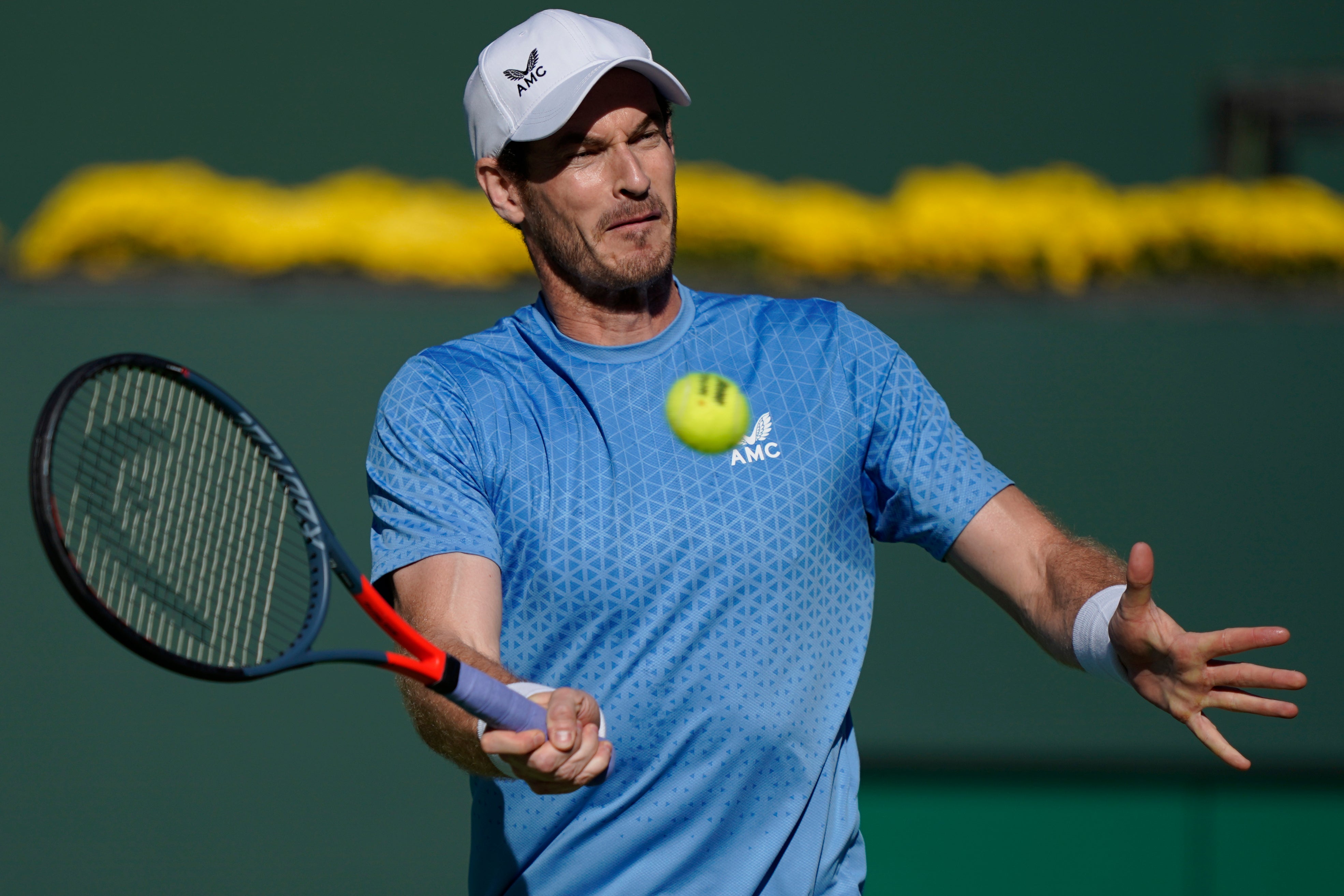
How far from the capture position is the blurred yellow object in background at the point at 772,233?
4418 millimetres

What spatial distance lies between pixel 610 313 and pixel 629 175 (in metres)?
0.25

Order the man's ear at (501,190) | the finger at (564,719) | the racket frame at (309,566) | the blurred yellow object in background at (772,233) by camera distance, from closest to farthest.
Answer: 1. the racket frame at (309,566)
2. the finger at (564,719)
3. the man's ear at (501,190)
4. the blurred yellow object in background at (772,233)

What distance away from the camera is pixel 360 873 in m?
4.20

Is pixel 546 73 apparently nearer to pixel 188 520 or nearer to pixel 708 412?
pixel 708 412

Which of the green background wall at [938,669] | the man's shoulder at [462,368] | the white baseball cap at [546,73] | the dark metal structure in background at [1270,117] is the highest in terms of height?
the dark metal structure in background at [1270,117]

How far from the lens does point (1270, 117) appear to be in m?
5.77

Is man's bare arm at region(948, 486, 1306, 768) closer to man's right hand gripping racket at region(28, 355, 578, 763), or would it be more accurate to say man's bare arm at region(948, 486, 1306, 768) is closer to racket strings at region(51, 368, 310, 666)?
man's right hand gripping racket at region(28, 355, 578, 763)

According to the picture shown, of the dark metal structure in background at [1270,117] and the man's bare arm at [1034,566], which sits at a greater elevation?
the dark metal structure in background at [1270,117]

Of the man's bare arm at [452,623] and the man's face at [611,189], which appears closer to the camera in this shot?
the man's bare arm at [452,623]

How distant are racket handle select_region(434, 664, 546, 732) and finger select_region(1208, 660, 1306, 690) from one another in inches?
39.4

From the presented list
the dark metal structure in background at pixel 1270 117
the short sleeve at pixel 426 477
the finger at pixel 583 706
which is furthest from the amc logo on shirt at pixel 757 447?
the dark metal structure in background at pixel 1270 117

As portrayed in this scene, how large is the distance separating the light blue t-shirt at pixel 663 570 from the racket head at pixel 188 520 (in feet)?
0.73

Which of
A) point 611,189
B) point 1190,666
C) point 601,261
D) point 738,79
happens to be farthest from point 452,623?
point 738,79

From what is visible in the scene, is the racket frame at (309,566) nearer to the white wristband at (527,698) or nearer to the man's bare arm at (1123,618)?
the white wristband at (527,698)
